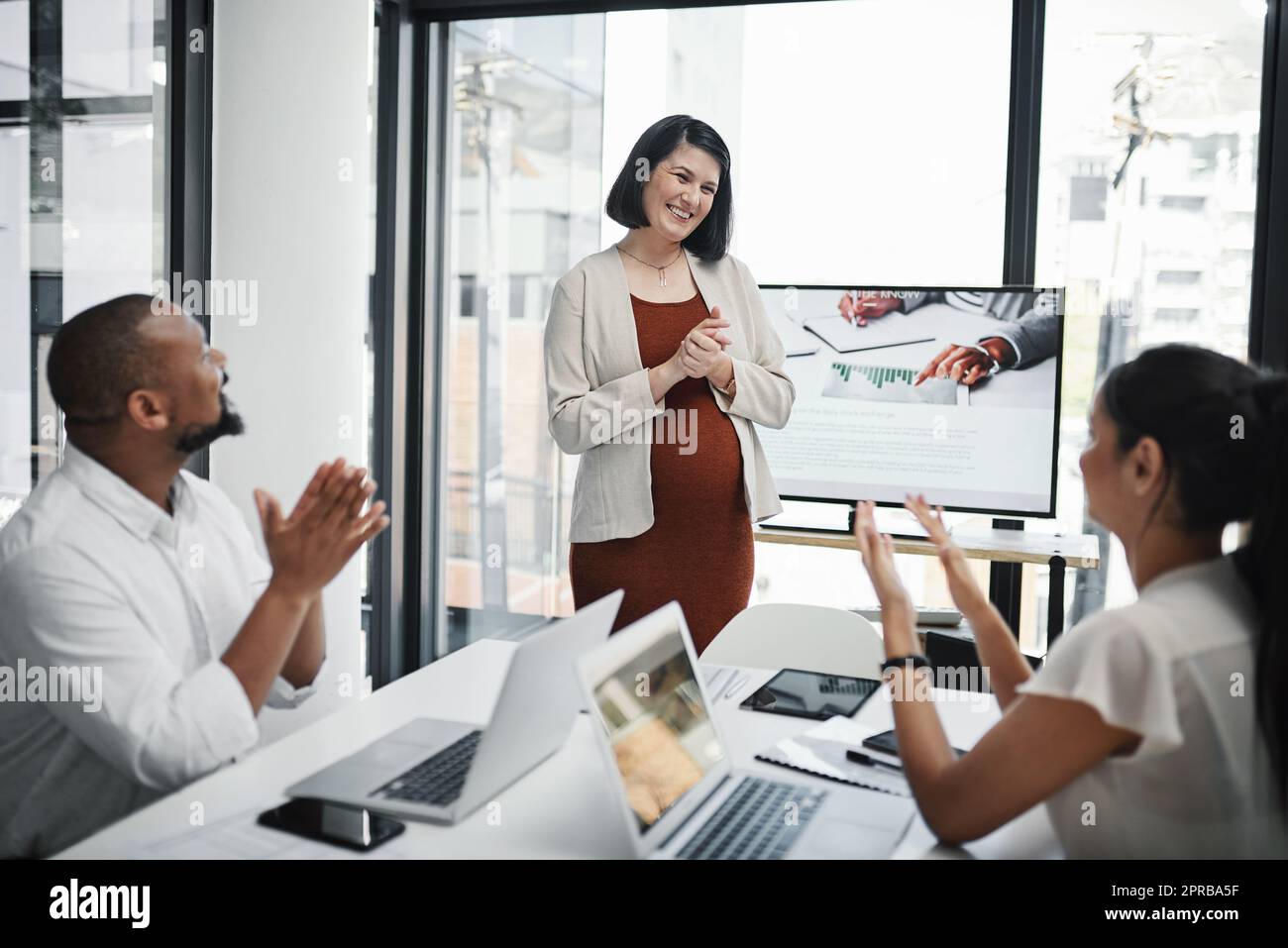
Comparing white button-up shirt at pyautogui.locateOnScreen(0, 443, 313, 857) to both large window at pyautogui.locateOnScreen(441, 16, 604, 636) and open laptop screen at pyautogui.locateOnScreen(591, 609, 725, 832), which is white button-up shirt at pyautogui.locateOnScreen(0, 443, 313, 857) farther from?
large window at pyautogui.locateOnScreen(441, 16, 604, 636)

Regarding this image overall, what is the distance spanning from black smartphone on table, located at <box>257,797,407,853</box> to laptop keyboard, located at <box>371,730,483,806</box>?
6cm

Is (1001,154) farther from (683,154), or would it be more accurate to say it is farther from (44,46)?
(44,46)

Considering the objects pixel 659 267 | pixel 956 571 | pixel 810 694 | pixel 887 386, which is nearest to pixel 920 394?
pixel 887 386

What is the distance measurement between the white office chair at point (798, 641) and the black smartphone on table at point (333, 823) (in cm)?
105

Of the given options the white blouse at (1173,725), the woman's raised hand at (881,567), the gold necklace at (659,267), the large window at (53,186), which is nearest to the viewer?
the white blouse at (1173,725)

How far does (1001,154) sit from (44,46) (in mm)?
2740

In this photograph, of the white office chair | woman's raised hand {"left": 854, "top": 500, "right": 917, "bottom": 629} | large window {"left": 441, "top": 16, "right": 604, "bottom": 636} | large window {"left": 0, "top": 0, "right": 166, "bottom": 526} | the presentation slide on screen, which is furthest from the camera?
large window {"left": 441, "top": 16, "right": 604, "bottom": 636}

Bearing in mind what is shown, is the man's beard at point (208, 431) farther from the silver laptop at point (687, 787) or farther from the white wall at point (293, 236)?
the white wall at point (293, 236)

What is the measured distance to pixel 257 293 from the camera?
330 centimetres

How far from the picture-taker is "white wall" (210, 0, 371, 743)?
320 cm

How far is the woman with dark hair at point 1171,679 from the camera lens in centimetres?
121

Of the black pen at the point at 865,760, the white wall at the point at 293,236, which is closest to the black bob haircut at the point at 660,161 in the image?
the white wall at the point at 293,236

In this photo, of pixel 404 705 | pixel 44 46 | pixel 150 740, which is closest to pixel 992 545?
Result: pixel 404 705

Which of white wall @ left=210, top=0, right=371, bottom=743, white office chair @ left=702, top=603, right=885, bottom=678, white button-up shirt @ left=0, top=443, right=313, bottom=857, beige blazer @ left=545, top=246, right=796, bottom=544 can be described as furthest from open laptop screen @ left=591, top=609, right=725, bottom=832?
white wall @ left=210, top=0, right=371, bottom=743
